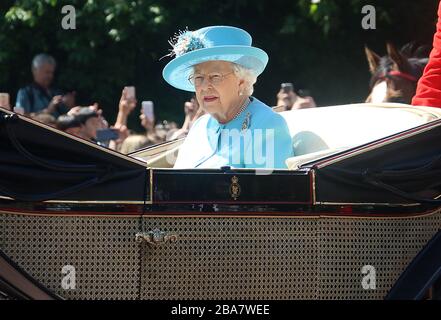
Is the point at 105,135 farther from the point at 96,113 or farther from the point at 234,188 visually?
the point at 234,188

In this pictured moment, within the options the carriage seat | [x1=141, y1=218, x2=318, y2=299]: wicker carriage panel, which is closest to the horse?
the carriage seat

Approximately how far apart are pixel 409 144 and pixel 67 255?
1365mm

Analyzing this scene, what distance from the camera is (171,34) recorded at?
32.8ft

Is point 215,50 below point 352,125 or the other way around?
the other way around

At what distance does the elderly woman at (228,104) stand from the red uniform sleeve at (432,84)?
0.83 meters

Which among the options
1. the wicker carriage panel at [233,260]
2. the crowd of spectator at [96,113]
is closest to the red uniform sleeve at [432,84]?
the wicker carriage panel at [233,260]

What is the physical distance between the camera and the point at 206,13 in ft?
34.1

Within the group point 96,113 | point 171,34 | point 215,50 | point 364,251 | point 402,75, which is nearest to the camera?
point 364,251

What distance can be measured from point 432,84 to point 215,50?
3.78ft

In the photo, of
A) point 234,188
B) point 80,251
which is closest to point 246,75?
point 234,188

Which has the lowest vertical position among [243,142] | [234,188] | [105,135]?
[234,188]

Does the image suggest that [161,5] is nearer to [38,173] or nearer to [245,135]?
[245,135]

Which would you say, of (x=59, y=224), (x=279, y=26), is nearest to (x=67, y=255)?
(x=59, y=224)

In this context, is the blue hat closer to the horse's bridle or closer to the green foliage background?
the horse's bridle
